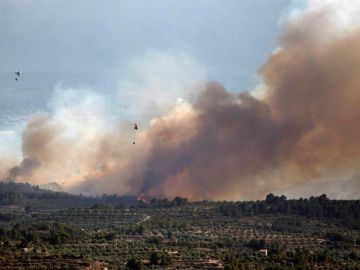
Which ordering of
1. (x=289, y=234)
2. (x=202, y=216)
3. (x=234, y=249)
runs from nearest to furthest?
1. (x=234, y=249)
2. (x=289, y=234)
3. (x=202, y=216)

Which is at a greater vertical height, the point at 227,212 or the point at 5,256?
the point at 227,212

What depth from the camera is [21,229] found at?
151 m

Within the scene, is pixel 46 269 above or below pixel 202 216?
below

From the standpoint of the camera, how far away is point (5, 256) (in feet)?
379

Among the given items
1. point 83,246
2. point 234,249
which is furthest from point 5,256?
point 234,249

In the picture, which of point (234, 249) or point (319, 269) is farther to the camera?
point (234, 249)

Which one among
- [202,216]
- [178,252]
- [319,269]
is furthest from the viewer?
[202,216]

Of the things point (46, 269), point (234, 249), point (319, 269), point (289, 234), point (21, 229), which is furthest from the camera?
point (289, 234)

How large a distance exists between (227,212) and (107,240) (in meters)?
51.7

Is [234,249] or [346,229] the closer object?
[234,249]

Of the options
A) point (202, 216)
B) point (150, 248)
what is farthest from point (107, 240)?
point (202, 216)

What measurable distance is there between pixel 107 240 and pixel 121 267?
27.5 meters

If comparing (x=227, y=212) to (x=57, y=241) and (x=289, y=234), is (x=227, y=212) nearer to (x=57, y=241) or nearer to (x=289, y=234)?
(x=289, y=234)

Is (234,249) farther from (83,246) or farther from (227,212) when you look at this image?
(227,212)
